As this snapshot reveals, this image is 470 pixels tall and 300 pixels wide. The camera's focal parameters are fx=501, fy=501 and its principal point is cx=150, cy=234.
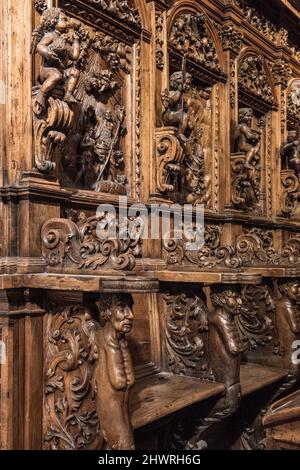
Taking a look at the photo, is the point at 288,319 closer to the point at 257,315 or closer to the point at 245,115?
the point at 257,315

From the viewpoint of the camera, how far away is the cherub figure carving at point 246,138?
161 inches

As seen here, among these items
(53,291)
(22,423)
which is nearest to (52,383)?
(22,423)

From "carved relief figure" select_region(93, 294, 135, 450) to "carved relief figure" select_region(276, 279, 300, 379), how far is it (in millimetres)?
1688

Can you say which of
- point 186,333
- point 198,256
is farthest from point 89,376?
point 198,256

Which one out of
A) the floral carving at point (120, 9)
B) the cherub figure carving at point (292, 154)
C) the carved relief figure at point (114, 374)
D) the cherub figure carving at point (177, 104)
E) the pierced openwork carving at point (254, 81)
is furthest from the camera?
the cherub figure carving at point (292, 154)

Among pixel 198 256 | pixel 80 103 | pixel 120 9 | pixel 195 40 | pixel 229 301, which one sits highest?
pixel 195 40

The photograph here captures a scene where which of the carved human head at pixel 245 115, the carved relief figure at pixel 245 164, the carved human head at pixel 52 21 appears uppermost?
the carved human head at pixel 245 115

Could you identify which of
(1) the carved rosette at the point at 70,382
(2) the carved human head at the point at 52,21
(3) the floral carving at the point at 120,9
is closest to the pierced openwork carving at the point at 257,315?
(1) the carved rosette at the point at 70,382

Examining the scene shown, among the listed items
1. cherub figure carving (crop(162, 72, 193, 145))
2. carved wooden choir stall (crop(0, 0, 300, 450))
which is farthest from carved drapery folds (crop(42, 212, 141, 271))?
cherub figure carving (crop(162, 72, 193, 145))

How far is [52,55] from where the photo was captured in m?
2.26

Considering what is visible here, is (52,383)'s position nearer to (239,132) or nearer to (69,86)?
(69,86)

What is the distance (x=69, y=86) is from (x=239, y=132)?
2.00 m

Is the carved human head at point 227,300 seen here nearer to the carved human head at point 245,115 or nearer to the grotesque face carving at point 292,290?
the grotesque face carving at point 292,290

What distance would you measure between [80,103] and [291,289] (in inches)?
70.4
